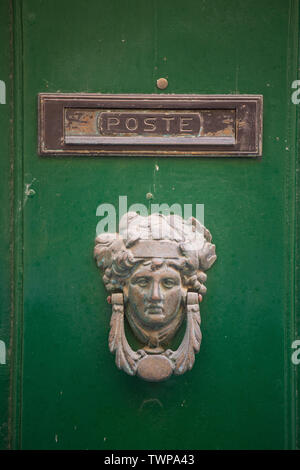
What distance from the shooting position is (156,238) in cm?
147

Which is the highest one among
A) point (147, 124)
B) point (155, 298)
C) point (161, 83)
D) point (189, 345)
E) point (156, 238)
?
point (161, 83)

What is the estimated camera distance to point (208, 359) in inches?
61.7

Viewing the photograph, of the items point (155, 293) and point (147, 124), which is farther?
point (147, 124)

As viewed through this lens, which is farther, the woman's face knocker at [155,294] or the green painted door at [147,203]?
the green painted door at [147,203]

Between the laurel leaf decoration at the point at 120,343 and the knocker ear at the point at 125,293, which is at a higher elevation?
the knocker ear at the point at 125,293

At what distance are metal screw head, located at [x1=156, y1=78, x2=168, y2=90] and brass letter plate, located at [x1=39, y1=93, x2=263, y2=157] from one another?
0.10 ft

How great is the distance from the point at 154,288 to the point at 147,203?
10.3 inches

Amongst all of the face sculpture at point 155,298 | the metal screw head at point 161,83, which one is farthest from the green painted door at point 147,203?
the face sculpture at point 155,298

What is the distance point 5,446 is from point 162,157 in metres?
0.93

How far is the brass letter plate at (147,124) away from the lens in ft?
5.08

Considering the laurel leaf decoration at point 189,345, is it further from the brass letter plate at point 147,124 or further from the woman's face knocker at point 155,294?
the brass letter plate at point 147,124

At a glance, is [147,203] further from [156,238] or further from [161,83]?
[161,83]

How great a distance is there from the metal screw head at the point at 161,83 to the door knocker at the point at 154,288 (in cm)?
36

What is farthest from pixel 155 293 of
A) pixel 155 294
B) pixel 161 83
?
pixel 161 83
